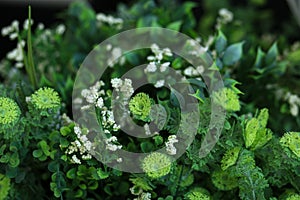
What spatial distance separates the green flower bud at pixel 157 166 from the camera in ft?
2.08

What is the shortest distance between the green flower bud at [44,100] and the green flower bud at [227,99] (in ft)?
0.67

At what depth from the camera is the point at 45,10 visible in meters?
1.35

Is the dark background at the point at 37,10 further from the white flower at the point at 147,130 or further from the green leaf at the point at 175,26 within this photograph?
the white flower at the point at 147,130

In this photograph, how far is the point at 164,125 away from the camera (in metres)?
0.66

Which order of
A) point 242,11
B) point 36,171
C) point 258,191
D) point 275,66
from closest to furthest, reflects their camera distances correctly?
point 258,191 → point 36,171 → point 275,66 → point 242,11

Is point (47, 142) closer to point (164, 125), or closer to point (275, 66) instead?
point (164, 125)

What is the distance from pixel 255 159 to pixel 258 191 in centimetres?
7

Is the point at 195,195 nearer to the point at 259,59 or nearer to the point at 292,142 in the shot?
the point at 292,142

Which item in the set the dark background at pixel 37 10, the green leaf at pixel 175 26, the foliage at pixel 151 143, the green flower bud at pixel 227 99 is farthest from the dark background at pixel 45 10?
the green flower bud at pixel 227 99

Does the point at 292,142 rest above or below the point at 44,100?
below

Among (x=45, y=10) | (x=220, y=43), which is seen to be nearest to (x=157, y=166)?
(x=220, y=43)

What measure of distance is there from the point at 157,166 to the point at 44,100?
0.53ft

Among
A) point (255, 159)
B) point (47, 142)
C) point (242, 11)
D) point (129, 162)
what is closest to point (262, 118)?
point (255, 159)

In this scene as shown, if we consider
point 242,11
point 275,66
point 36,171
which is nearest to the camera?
point 36,171
